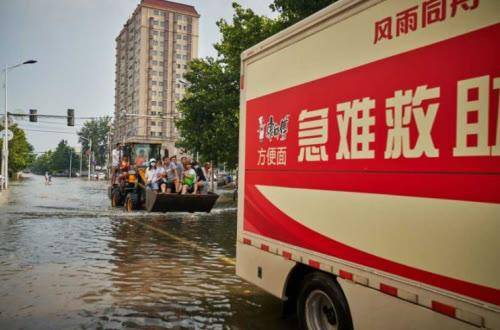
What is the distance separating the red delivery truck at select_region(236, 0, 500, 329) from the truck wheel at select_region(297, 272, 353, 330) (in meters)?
0.01

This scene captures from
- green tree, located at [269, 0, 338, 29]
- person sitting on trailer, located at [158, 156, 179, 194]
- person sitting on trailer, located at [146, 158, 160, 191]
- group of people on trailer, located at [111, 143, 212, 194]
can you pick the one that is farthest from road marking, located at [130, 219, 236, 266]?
green tree, located at [269, 0, 338, 29]

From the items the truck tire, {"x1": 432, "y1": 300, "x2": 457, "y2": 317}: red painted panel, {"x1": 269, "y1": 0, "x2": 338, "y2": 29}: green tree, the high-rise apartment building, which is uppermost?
the high-rise apartment building

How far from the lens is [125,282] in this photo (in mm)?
7266

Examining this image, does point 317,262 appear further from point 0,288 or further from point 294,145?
point 0,288

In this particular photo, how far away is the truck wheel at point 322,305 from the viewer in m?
4.05

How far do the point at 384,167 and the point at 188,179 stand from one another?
1440 centimetres

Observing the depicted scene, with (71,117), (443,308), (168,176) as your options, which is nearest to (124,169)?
(168,176)

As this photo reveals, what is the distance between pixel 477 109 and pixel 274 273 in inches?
111

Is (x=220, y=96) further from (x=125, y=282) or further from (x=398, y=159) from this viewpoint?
(x=398, y=159)

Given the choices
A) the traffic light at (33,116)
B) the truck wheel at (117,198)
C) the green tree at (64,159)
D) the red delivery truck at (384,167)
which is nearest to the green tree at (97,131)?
the green tree at (64,159)

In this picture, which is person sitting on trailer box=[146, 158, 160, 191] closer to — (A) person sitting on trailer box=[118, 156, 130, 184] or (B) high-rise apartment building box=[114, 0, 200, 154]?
(A) person sitting on trailer box=[118, 156, 130, 184]

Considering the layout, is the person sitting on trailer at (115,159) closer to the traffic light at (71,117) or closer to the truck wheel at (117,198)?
the truck wheel at (117,198)

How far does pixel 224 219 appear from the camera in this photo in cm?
1709

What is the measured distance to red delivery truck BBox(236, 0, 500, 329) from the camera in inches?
114
